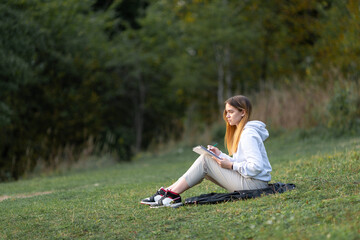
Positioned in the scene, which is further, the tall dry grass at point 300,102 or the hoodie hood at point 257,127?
the tall dry grass at point 300,102

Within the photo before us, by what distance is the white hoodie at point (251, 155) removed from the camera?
217 inches

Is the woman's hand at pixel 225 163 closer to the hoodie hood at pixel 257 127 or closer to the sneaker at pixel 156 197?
the hoodie hood at pixel 257 127

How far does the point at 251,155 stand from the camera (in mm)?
5508

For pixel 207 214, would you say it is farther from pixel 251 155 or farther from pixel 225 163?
pixel 251 155

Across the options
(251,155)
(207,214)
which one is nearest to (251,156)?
(251,155)

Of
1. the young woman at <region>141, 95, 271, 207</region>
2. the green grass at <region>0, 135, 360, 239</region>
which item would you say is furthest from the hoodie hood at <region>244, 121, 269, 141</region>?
the green grass at <region>0, 135, 360, 239</region>

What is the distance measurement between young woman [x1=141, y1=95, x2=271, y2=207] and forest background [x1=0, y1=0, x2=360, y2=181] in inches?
328

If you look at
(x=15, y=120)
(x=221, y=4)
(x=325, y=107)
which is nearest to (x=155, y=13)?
(x=221, y=4)

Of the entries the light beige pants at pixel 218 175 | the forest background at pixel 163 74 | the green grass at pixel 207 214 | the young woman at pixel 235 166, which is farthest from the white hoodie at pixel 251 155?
the forest background at pixel 163 74

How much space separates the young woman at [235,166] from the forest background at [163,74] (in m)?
8.34

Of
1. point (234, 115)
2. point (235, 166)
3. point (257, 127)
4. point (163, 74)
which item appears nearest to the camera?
point (235, 166)

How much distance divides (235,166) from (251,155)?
0.24 meters

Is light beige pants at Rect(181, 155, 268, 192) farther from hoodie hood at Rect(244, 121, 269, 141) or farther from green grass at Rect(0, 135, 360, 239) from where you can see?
hoodie hood at Rect(244, 121, 269, 141)

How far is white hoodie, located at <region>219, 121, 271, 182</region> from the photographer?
5.50 metres
